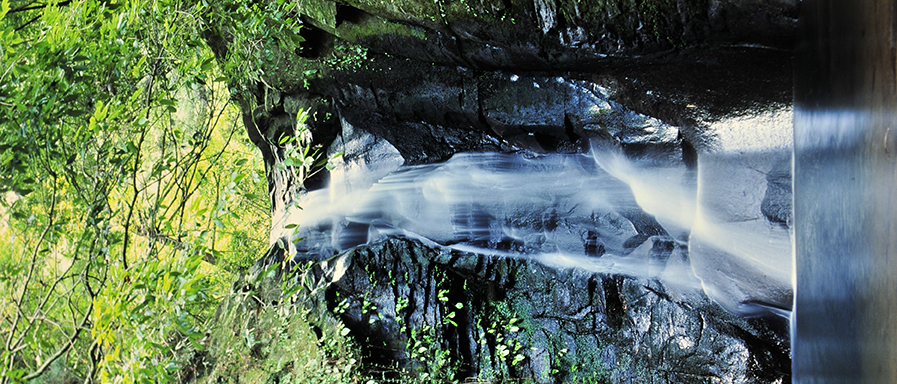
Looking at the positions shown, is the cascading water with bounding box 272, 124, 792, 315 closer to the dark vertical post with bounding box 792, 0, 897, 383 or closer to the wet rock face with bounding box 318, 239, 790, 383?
the wet rock face with bounding box 318, 239, 790, 383

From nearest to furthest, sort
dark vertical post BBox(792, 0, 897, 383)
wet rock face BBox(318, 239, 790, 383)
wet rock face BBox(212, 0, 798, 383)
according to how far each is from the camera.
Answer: dark vertical post BBox(792, 0, 897, 383) < wet rock face BBox(212, 0, 798, 383) < wet rock face BBox(318, 239, 790, 383)

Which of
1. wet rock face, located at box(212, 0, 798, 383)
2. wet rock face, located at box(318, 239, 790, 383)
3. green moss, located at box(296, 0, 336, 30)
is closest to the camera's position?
wet rock face, located at box(212, 0, 798, 383)

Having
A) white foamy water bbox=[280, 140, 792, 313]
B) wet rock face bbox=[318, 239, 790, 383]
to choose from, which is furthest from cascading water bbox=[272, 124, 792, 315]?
wet rock face bbox=[318, 239, 790, 383]

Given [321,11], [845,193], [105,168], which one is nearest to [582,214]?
[845,193]

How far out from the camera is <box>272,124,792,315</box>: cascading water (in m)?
4.41

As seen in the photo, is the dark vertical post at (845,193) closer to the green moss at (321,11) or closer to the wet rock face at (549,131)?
the wet rock face at (549,131)

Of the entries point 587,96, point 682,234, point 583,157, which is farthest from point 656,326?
point 587,96

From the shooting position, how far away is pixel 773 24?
3.76 meters

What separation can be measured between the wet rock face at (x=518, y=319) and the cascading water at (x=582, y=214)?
187mm

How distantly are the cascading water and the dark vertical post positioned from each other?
338 mm

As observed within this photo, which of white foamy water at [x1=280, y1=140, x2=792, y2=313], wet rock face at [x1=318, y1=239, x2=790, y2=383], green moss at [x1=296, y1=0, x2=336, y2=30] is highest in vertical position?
green moss at [x1=296, y1=0, x2=336, y2=30]

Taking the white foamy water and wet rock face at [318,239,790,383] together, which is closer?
the white foamy water

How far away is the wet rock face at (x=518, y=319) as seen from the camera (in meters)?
4.76

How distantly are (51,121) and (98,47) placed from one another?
1.82 ft
